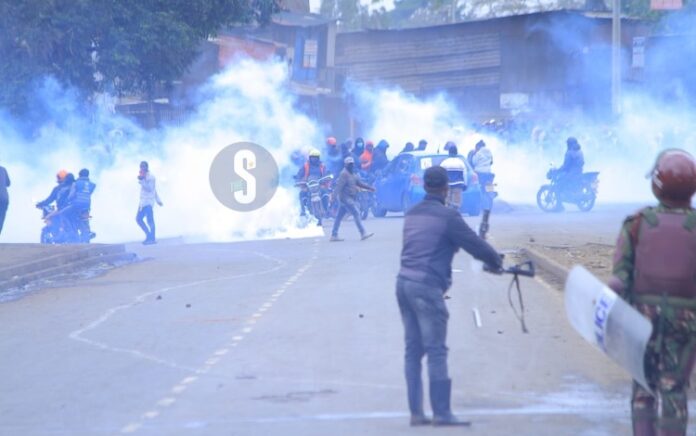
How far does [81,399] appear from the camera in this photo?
9.55m

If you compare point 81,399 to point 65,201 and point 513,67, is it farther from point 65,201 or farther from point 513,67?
point 513,67

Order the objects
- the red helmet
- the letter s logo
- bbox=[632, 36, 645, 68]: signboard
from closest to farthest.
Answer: the red helmet, the letter s logo, bbox=[632, 36, 645, 68]: signboard

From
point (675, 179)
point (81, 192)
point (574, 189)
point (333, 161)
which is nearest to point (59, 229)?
point (81, 192)

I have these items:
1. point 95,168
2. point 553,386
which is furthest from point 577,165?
point 553,386

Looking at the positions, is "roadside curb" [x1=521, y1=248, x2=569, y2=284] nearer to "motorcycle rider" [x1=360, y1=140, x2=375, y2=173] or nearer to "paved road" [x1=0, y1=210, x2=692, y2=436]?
"paved road" [x1=0, y1=210, x2=692, y2=436]

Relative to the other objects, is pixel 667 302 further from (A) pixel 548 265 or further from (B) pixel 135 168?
(B) pixel 135 168

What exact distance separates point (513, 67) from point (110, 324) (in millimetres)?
38396

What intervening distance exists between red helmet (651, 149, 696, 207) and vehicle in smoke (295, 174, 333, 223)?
22.9 metres

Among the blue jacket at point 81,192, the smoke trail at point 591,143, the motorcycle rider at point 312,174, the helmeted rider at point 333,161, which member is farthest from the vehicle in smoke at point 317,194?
the smoke trail at point 591,143

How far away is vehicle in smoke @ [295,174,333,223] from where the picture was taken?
29.3m

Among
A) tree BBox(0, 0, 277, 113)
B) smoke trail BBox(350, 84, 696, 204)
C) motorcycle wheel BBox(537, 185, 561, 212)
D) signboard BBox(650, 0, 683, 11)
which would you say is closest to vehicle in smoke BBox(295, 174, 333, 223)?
tree BBox(0, 0, 277, 113)

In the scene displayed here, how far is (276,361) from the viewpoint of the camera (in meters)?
10.8

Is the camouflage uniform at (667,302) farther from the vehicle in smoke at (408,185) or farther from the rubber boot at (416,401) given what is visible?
the vehicle in smoke at (408,185)

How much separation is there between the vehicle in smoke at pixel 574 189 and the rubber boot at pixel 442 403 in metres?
23.4
